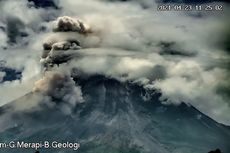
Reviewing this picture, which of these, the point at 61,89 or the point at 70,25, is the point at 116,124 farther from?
the point at 70,25

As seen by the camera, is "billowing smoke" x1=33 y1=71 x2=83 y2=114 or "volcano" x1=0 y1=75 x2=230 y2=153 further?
"billowing smoke" x1=33 y1=71 x2=83 y2=114

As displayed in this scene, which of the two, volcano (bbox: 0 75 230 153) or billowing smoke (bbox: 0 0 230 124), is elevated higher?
billowing smoke (bbox: 0 0 230 124)

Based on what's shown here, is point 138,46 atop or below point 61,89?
atop

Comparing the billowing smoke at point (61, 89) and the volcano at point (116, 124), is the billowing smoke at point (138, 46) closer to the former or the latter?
the billowing smoke at point (61, 89)

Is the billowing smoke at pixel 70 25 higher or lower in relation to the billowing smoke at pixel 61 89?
higher

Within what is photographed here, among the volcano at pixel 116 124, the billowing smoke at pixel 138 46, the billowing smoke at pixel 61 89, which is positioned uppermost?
the billowing smoke at pixel 138 46

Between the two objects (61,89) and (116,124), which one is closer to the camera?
(61,89)

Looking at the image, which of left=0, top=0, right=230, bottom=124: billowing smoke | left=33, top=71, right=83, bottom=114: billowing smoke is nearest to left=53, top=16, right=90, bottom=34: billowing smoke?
left=0, top=0, right=230, bottom=124: billowing smoke

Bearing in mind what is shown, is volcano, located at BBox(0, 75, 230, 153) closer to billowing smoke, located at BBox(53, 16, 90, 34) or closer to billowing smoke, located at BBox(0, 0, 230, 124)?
billowing smoke, located at BBox(0, 0, 230, 124)

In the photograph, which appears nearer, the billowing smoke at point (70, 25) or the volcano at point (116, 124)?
the volcano at point (116, 124)

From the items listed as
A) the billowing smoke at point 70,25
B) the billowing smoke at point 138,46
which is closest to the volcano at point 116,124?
the billowing smoke at point 138,46

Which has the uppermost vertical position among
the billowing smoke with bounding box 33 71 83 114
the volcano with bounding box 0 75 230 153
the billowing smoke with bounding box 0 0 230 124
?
the billowing smoke with bounding box 0 0 230 124

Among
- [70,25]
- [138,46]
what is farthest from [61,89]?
[138,46]
